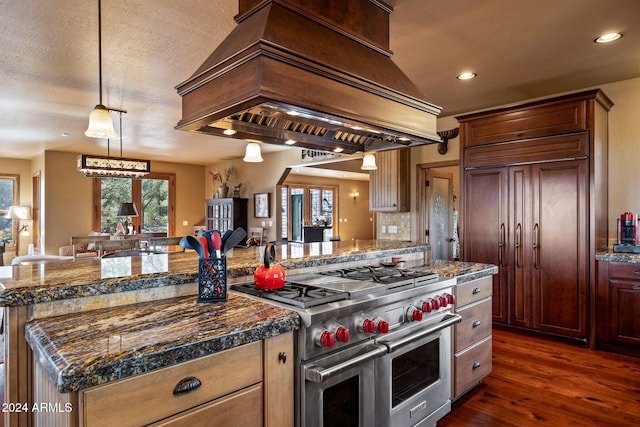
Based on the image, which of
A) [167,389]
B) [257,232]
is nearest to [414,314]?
[167,389]

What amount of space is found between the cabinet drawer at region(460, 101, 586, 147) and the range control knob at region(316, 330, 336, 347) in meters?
3.34

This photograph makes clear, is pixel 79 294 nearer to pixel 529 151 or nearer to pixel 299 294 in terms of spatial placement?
pixel 299 294

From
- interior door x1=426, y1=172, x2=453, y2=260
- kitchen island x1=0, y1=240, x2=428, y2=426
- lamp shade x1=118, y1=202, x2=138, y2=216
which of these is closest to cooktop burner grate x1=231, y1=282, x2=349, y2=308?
kitchen island x1=0, y1=240, x2=428, y2=426

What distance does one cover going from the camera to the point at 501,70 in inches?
140

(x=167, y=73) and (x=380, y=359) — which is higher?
(x=167, y=73)

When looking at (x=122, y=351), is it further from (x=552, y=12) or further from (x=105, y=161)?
(x=105, y=161)

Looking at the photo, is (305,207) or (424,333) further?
(305,207)

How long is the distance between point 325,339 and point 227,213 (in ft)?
25.6

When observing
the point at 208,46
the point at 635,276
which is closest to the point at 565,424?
the point at 635,276

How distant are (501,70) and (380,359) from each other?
3.01 metres

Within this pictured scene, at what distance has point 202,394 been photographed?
122 centimetres

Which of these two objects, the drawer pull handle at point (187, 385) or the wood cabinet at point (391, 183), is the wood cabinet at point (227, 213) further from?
the drawer pull handle at point (187, 385)

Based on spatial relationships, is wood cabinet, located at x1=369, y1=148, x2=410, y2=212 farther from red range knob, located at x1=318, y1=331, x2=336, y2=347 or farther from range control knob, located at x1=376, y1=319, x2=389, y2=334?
red range knob, located at x1=318, y1=331, x2=336, y2=347

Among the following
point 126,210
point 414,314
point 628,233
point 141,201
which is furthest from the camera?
point 141,201
